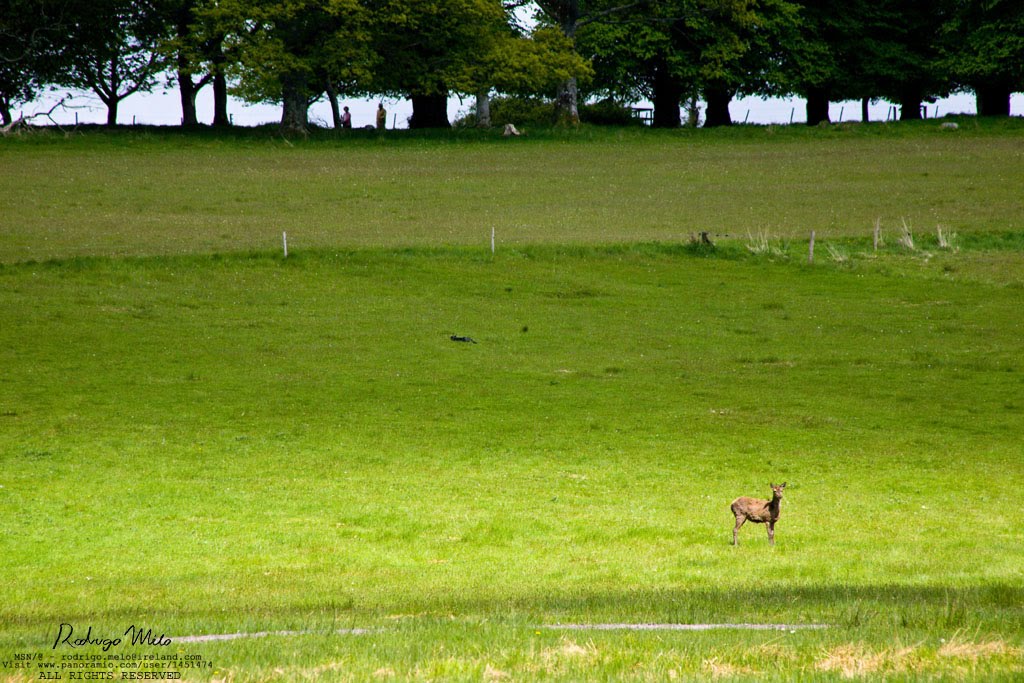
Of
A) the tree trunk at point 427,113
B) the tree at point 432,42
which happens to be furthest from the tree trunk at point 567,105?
the tree trunk at point 427,113

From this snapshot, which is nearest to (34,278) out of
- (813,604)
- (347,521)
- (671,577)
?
(347,521)

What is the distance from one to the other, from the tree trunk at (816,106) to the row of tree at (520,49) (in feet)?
0.48

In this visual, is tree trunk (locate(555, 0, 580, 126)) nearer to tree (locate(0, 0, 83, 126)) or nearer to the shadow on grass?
tree (locate(0, 0, 83, 126))

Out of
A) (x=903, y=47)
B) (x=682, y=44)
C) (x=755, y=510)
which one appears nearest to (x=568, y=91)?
(x=682, y=44)

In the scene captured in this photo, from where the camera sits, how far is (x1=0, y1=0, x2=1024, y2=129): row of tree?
72.1 metres

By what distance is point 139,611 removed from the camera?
12430mm

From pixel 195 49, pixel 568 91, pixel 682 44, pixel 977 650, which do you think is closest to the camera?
pixel 977 650

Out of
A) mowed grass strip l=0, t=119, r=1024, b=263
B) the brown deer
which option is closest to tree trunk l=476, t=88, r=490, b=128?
mowed grass strip l=0, t=119, r=1024, b=263

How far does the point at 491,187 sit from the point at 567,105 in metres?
22.6

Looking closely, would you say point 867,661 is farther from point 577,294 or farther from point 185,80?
point 185,80

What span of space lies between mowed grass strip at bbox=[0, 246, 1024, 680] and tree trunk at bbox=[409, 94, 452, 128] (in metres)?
43.1

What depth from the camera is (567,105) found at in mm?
82938

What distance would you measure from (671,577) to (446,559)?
10.6ft

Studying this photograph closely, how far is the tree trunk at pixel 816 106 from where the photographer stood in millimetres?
94688
